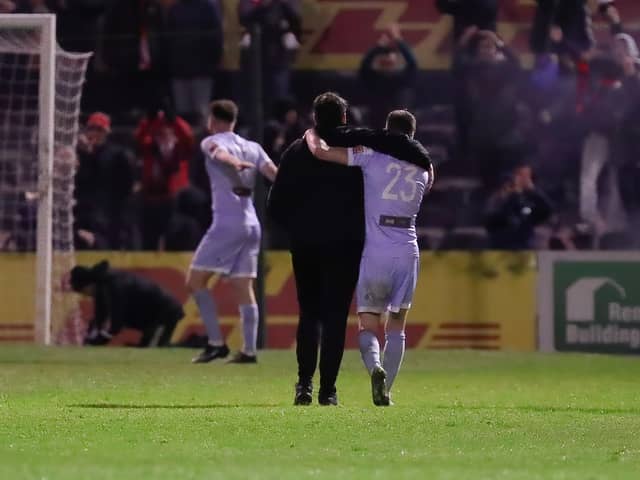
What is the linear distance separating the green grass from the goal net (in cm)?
259

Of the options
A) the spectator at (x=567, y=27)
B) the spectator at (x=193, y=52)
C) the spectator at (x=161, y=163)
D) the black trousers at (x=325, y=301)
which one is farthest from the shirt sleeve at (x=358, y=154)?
the spectator at (x=567, y=27)

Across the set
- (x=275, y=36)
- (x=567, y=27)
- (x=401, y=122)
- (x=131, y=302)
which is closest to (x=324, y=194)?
(x=401, y=122)

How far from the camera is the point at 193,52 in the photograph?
19.1 meters

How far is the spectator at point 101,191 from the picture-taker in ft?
61.1

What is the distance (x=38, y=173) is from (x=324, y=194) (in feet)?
24.2

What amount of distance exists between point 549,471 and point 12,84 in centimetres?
1259

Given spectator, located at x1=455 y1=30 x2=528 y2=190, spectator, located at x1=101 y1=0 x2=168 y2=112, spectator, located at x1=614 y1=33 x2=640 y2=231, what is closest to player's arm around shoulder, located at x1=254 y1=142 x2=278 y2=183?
spectator, located at x1=101 y1=0 x2=168 y2=112

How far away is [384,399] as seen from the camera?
36.2ft

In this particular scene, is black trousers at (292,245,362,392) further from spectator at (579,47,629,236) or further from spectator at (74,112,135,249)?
spectator at (579,47,629,236)

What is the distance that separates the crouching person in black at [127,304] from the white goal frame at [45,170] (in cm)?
53

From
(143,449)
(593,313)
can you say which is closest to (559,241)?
(593,313)

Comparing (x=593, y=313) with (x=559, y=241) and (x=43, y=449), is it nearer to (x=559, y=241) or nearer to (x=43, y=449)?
(x=559, y=241)

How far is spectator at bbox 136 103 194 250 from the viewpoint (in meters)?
18.7

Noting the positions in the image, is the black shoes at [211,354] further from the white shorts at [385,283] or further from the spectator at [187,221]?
the white shorts at [385,283]
